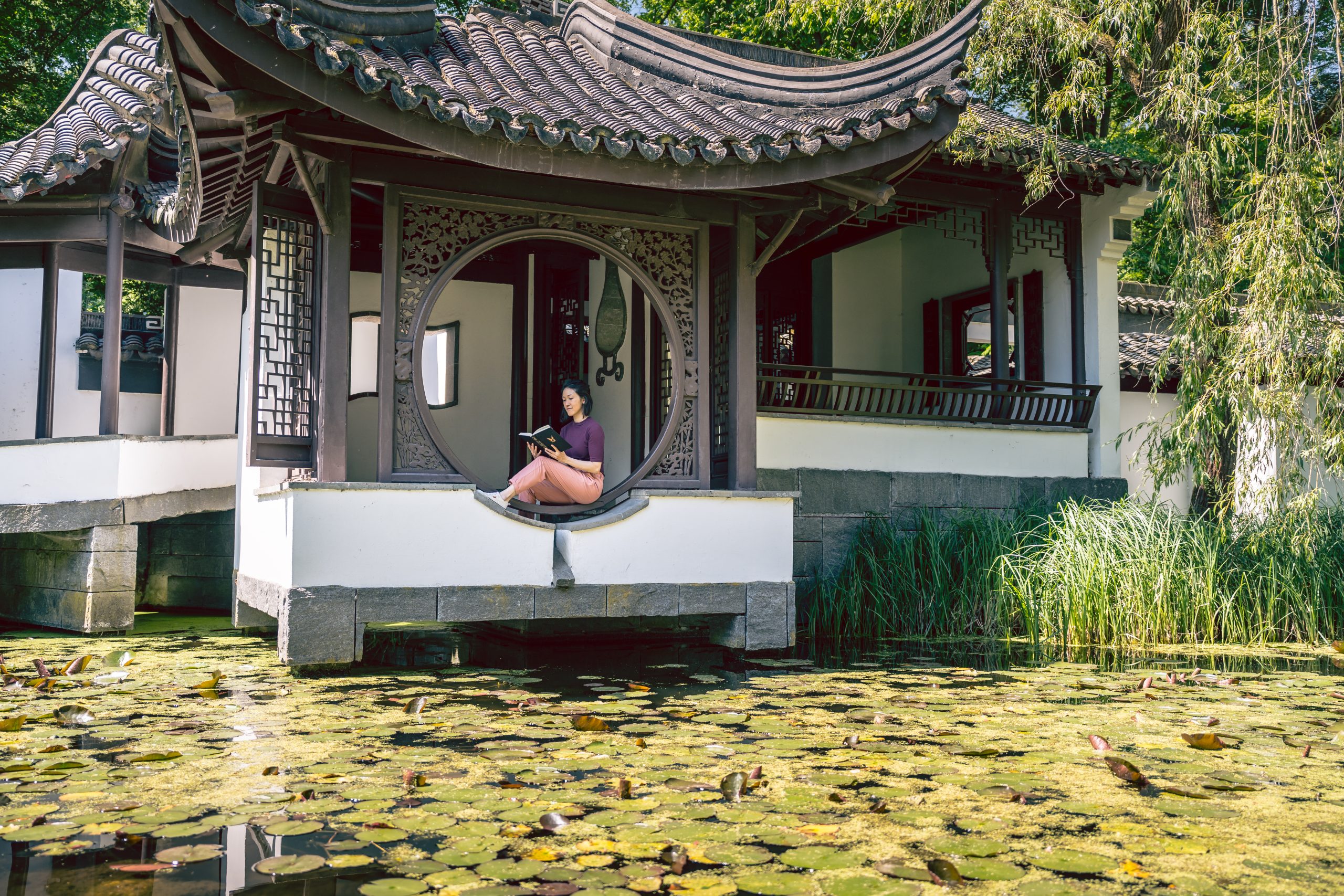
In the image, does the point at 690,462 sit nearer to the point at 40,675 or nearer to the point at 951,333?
the point at 40,675

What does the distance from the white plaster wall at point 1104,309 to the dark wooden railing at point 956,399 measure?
16 cm

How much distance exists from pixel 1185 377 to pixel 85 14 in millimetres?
15833

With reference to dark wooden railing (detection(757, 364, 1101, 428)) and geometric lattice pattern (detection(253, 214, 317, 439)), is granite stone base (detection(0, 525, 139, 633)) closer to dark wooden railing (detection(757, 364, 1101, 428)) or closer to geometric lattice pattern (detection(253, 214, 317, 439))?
geometric lattice pattern (detection(253, 214, 317, 439))

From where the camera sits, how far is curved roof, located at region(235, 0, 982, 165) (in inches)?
197

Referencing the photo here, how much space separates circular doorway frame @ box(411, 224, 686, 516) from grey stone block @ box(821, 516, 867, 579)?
1933mm

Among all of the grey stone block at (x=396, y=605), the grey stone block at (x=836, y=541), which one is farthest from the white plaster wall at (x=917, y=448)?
the grey stone block at (x=396, y=605)

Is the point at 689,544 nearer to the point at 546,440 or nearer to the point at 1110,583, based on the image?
the point at 546,440

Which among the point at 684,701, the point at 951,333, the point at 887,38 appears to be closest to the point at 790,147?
the point at 684,701

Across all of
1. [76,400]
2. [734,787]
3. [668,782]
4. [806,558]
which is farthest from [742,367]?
[76,400]

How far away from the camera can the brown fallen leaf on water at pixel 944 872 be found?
2.27 metres

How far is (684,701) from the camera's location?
14.7 feet

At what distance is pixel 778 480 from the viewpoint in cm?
759

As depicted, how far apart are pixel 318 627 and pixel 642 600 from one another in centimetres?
167

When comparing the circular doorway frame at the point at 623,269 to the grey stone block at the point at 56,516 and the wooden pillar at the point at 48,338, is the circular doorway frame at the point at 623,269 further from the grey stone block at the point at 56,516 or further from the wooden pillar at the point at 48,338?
the wooden pillar at the point at 48,338
